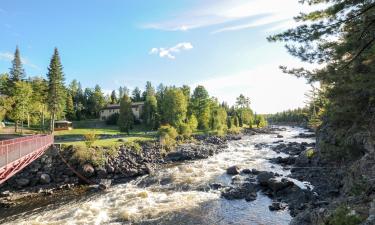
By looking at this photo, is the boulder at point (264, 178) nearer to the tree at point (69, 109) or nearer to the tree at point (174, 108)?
the tree at point (174, 108)

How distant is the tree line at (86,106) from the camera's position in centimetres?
5975

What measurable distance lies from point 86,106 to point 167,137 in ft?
214

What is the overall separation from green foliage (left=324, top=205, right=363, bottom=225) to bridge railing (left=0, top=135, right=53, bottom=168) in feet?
55.7

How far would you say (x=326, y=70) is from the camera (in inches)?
606

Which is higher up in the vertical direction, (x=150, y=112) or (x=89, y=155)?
(x=150, y=112)

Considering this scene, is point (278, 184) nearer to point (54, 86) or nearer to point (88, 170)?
point (88, 170)

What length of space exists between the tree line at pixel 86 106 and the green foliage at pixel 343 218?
55790 millimetres

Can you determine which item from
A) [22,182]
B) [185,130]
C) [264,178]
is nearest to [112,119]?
[185,130]

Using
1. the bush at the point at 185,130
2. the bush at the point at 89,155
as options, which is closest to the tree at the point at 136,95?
the bush at the point at 185,130

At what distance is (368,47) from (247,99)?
13263 centimetres

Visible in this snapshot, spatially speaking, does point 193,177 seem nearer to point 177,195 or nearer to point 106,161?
point 177,195

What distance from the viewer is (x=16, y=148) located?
2139cm

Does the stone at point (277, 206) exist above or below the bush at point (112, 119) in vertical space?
below

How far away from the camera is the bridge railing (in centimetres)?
1813
